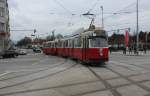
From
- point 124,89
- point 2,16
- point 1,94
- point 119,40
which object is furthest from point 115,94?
point 119,40

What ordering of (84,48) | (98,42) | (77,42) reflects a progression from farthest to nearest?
(77,42) < (84,48) < (98,42)

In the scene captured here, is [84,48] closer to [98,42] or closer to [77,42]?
[98,42]

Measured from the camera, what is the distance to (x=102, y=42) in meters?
28.5

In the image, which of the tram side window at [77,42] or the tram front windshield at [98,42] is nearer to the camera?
the tram front windshield at [98,42]

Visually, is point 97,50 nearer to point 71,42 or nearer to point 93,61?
point 93,61

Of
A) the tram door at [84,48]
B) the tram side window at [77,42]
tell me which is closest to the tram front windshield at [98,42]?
the tram door at [84,48]

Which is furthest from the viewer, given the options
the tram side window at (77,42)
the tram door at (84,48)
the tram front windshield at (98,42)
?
the tram side window at (77,42)

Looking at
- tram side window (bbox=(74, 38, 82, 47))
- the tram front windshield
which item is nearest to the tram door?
the tram front windshield

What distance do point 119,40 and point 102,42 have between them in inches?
4928

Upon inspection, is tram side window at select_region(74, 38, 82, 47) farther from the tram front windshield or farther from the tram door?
the tram front windshield

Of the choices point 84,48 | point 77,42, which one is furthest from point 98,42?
point 77,42

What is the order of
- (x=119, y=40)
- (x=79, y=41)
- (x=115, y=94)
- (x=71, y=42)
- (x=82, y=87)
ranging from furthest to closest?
(x=119, y=40)
(x=71, y=42)
(x=79, y=41)
(x=82, y=87)
(x=115, y=94)

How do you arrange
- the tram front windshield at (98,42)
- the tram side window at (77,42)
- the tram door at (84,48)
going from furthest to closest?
the tram side window at (77,42), the tram door at (84,48), the tram front windshield at (98,42)

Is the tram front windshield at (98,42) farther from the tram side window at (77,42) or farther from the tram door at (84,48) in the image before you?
the tram side window at (77,42)
